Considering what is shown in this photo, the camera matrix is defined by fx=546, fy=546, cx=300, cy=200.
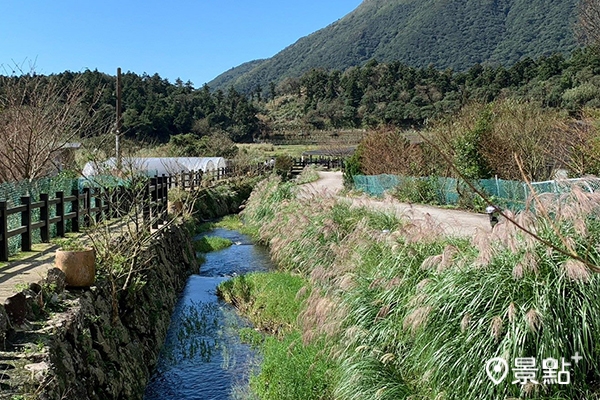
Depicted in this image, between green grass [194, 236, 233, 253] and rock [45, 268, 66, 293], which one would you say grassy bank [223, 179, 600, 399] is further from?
green grass [194, 236, 233, 253]

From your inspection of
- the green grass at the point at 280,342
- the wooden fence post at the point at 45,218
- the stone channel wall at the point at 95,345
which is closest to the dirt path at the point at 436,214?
the green grass at the point at 280,342

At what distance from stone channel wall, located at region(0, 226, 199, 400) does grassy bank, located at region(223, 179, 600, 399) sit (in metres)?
1.90

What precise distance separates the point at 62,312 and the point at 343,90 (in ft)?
301

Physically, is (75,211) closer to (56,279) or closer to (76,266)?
(76,266)

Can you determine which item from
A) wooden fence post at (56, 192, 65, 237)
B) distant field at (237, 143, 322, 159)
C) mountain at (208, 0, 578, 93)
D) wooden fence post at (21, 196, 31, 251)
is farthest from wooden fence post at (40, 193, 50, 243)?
mountain at (208, 0, 578, 93)

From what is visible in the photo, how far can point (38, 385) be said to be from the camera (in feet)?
14.0

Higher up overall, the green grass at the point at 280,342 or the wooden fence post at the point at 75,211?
the wooden fence post at the point at 75,211

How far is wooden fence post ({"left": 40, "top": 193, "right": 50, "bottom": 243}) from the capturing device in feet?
31.8

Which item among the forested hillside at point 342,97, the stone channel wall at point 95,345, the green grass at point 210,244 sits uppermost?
the forested hillside at point 342,97

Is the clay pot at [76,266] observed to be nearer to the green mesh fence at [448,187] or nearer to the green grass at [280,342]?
the green grass at [280,342]

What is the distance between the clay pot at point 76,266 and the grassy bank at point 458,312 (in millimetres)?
2667

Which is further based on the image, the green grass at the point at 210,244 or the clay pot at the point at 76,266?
the green grass at the point at 210,244

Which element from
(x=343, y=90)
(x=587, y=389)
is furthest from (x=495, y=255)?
(x=343, y=90)

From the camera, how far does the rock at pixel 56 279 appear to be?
6.12 metres
